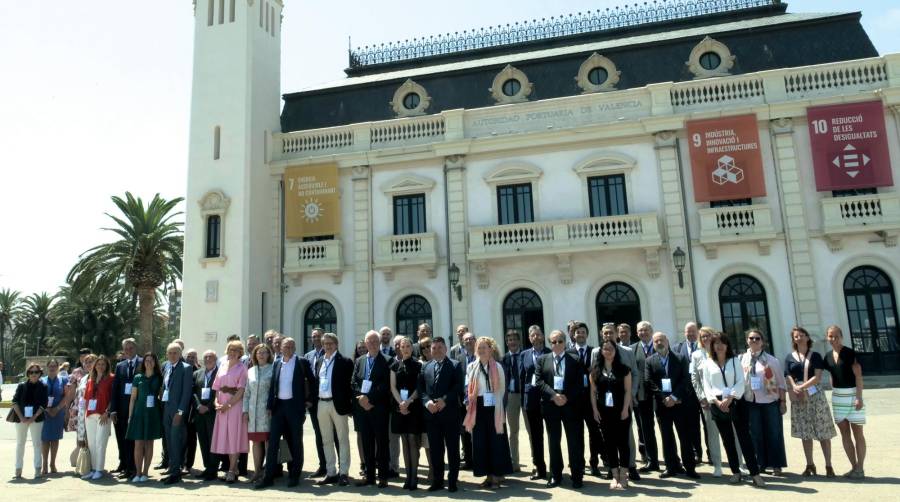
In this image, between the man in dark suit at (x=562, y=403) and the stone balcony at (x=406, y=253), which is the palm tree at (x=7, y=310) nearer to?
the stone balcony at (x=406, y=253)

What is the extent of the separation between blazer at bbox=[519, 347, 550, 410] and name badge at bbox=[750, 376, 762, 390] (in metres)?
2.86

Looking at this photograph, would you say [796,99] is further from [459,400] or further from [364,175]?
[459,400]

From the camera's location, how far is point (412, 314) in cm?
2169

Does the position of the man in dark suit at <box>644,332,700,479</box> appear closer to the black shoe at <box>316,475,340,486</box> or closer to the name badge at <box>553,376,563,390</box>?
the name badge at <box>553,376,563,390</box>

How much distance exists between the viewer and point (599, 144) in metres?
20.8

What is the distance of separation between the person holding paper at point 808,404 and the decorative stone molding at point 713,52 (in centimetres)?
1484

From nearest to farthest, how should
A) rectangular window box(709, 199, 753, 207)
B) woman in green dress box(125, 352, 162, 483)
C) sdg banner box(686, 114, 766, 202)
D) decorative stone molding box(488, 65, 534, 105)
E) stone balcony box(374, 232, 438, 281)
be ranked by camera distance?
woman in green dress box(125, 352, 162, 483) < sdg banner box(686, 114, 766, 202) < rectangular window box(709, 199, 753, 207) < stone balcony box(374, 232, 438, 281) < decorative stone molding box(488, 65, 534, 105)

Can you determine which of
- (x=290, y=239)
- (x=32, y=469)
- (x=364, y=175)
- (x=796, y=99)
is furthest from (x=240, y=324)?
(x=796, y=99)

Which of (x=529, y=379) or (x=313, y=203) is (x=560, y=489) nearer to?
(x=529, y=379)

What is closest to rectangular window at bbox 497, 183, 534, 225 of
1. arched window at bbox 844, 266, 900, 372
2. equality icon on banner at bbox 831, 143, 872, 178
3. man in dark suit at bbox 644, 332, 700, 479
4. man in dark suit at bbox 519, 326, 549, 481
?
equality icon on banner at bbox 831, 143, 872, 178

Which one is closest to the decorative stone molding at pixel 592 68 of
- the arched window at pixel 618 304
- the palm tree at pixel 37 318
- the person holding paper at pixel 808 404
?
the arched window at pixel 618 304

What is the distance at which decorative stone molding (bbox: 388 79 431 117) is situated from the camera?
23.3m

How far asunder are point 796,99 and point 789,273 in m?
5.56

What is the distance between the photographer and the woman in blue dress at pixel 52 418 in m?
10.5
